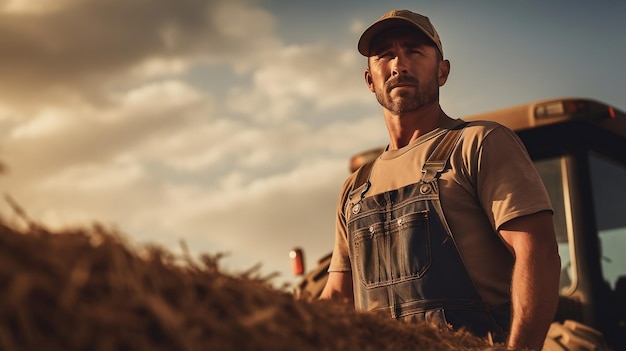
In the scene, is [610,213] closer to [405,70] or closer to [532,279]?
[405,70]

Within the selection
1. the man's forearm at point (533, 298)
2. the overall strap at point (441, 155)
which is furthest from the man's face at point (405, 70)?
the man's forearm at point (533, 298)

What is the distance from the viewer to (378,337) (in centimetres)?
181

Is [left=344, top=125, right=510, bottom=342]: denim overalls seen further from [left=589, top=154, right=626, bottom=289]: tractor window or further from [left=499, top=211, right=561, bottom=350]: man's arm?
[left=589, top=154, right=626, bottom=289]: tractor window

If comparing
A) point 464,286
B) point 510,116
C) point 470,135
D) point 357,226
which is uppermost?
point 510,116

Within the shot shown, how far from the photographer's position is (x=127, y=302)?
1.13 m

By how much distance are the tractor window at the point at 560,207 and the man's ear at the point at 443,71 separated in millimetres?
1704

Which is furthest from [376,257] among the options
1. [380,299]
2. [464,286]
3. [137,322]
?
[137,322]

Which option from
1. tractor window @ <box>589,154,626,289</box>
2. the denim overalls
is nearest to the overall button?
the denim overalls

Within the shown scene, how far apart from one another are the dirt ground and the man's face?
6.33 feet

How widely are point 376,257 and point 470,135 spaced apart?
1.99ft

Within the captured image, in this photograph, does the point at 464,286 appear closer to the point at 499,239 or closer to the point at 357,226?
the point at 499,239

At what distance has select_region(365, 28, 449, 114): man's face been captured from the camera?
335cm

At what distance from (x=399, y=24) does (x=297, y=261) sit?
8.60 feet

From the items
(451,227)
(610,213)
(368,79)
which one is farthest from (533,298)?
(610,213)
